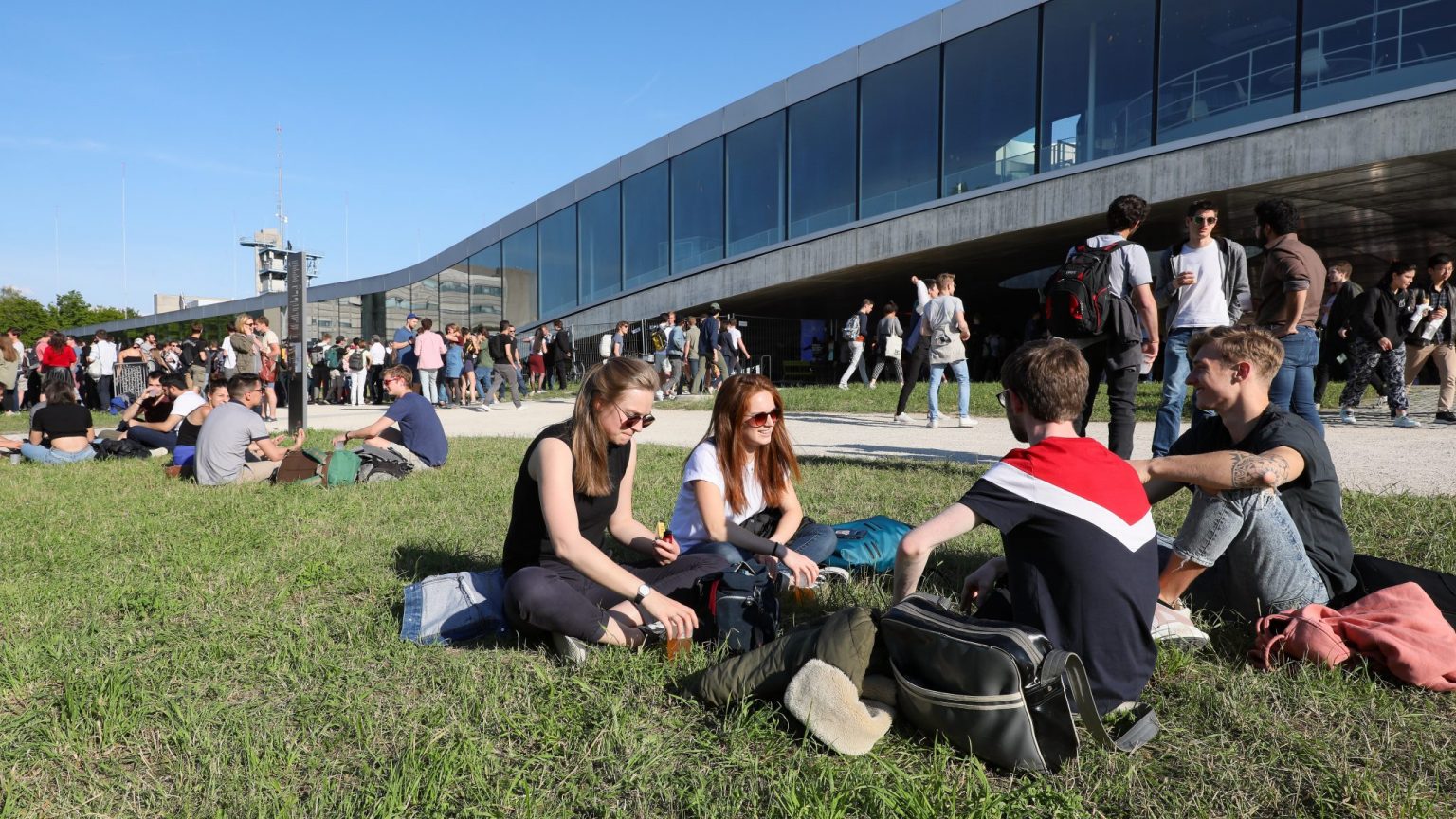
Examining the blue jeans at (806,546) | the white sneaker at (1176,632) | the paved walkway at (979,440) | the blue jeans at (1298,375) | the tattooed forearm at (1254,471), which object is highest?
the blue jeans at (1298,375)

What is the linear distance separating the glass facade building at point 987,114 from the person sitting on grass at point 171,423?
1547 centimetres

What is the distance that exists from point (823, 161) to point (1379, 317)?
1455 centimetres

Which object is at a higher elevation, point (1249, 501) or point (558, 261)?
point (558, 261)

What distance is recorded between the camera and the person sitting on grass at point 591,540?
3.16 metres

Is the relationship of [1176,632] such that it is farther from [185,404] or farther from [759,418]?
[185,404]

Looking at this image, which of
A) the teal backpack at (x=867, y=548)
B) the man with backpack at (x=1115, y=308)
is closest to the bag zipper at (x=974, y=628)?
the teal backpack at (x=867, y=548)

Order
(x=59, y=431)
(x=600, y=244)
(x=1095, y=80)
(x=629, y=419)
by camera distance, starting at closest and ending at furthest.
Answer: (x=629, y=419)
(x=59, y=431)
(x=1095, y=80)
(x=600, y=244)

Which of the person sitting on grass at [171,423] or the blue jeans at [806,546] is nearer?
the blue jeans at [806,546]

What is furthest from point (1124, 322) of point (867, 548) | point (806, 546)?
point (806, 546)

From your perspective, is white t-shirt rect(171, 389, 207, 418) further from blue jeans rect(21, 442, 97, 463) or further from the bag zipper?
the bag zipper

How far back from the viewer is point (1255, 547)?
121 inches

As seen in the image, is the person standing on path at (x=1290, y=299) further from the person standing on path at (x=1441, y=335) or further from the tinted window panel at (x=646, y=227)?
the tinted window panel at (x=646, y=227)

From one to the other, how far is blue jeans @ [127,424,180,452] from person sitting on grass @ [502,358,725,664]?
790 cm

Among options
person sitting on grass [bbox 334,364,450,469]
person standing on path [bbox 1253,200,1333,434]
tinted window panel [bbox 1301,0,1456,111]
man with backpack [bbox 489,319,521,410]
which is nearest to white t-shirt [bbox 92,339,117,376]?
man with backpack [bbox 489,319,521,410]
